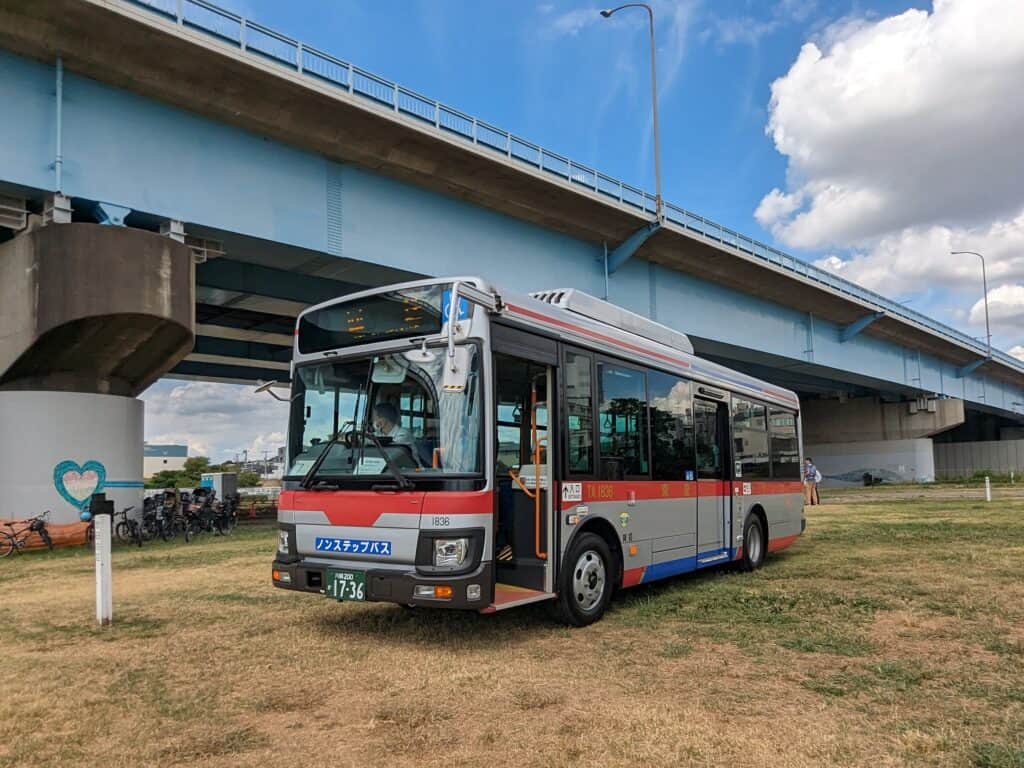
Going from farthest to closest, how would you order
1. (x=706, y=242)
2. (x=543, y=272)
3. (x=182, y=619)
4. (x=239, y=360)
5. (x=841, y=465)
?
(x=841, y=465), (x=239, y=360), (x=706, y=242), (x=543, y=272), (x=182, y=619)

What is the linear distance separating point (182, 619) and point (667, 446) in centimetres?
550

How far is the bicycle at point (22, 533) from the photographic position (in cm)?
1489

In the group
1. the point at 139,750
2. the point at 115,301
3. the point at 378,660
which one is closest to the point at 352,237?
the point at 115,301

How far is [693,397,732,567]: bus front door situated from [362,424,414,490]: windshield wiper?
15.3 feet

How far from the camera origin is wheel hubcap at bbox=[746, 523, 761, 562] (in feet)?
36.9

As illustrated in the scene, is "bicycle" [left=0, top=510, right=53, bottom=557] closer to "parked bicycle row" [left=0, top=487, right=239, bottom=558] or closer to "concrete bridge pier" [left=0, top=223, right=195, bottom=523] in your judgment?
"parked bicycle row" [left=0, top=487, right=239, bottom=558]

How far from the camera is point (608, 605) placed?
8359mm

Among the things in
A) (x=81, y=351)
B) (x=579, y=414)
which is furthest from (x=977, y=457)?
(x=579, y=414)

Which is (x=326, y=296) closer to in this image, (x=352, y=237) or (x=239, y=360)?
(x=352, y=237)

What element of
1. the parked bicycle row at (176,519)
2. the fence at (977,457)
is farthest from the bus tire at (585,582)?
the fence at (977,457)

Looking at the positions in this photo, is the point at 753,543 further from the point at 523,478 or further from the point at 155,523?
the point at 155,523

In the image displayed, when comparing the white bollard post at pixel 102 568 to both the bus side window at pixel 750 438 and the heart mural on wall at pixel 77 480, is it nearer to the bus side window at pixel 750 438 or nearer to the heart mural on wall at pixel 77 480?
the bus side window at pixel 750 438

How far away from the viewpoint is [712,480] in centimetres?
1005

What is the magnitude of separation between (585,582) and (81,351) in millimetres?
12732
